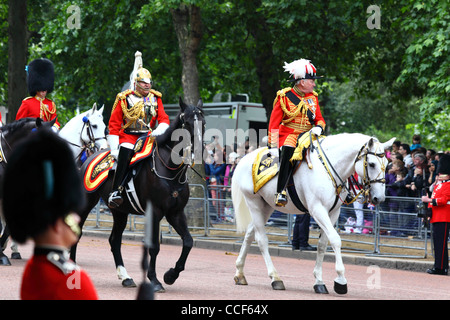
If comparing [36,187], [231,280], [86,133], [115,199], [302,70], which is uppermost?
[302,70]

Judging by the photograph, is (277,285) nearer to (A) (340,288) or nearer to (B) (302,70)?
(A) (340,288)

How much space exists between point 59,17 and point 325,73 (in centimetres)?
838

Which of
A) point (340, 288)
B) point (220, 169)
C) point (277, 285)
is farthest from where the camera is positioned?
point (220, 169)

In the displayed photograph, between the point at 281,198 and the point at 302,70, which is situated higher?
the point at 302,70

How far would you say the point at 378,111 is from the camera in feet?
156

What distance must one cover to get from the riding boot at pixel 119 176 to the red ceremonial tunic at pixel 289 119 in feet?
6.29

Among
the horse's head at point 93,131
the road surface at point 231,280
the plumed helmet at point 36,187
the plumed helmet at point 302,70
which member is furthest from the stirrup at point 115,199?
the plumed helmet at point 36,187

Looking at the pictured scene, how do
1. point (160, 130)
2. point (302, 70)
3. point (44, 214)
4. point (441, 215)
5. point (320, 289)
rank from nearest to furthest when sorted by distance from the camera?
1. point (44, 214)
2. point (320, 289)
3. point (160, 130)
4. point (302, 70)
5. point (441, 215)

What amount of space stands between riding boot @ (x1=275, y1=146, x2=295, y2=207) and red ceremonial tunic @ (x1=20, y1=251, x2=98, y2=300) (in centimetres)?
804

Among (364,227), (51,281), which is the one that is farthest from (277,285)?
(51,281)

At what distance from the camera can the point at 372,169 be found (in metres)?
10.6

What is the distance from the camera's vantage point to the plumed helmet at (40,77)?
14.4 metres

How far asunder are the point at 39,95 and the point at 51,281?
11.6 m

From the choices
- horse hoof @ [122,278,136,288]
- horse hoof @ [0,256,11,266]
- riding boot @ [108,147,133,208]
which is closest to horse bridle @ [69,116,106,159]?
horse hoof @ [0,256,11,266]
